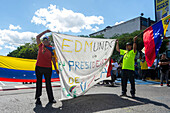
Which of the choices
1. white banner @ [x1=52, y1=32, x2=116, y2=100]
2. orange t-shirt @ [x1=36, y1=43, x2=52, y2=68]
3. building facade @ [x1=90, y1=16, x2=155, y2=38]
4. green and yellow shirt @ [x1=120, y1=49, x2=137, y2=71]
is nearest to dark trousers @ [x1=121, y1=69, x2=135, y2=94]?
green and yellow shirt @ [x1=120, y1=49, x2=137, y2=71]

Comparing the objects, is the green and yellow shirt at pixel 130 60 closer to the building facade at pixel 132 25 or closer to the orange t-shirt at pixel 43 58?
the orange t-shirt at pixel 43 58

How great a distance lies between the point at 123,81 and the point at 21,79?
13.2 ft

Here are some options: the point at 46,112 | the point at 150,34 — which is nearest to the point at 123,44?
the point at 150,34

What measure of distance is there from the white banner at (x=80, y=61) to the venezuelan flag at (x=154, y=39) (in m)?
1.30

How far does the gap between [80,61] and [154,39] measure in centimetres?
246

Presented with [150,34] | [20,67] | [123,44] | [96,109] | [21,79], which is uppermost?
[123,44]

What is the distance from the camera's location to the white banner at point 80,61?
4070 mm

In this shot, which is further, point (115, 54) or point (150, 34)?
point (115, 54)

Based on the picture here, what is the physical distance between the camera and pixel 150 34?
4.75 metres

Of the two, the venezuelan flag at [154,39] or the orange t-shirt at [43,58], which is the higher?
the venezuelan flag at [154,39]

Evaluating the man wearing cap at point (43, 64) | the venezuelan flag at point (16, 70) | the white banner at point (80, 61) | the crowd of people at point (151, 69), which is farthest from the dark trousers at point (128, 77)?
the venezuelan flag at point (16, 70)

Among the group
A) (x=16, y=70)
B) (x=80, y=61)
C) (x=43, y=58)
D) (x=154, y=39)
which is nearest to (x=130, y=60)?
(x=154, y=39)

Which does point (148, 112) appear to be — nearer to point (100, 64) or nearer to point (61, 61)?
point (100, 64)

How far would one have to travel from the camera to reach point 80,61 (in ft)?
14.9
